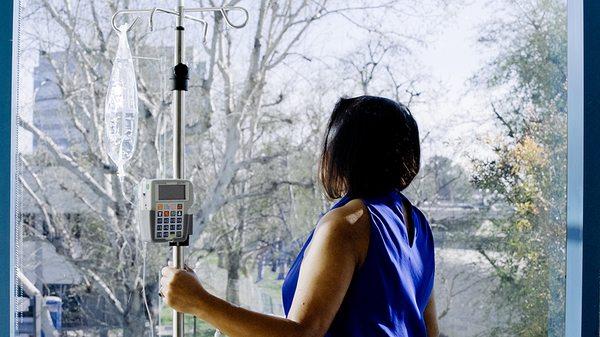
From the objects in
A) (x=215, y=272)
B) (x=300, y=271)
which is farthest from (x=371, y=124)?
(x=215, y=272)

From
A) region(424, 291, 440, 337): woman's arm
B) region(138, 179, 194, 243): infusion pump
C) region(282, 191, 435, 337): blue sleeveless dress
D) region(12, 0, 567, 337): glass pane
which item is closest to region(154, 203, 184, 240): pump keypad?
region(138, 179, 194, 243): infusion pump

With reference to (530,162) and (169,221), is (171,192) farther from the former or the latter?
(530,162)

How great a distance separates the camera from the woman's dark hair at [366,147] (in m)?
1.29

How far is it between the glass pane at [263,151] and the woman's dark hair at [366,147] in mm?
1055

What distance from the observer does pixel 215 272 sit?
7.98ft

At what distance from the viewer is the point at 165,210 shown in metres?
1.47

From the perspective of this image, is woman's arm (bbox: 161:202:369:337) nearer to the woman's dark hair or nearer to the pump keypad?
the woman's dark hair

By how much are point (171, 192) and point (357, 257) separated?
469 mm

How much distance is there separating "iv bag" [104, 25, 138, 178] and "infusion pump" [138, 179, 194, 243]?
851mm

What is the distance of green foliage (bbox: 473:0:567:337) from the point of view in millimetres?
2299

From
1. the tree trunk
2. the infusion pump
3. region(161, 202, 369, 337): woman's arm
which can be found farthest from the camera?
the tree trunk

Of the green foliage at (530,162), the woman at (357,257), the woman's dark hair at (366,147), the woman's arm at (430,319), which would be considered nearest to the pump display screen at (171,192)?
the woman at (357,257)

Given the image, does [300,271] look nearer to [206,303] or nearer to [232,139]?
[206,303]

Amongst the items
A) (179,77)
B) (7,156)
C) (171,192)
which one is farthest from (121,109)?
(171,192)
